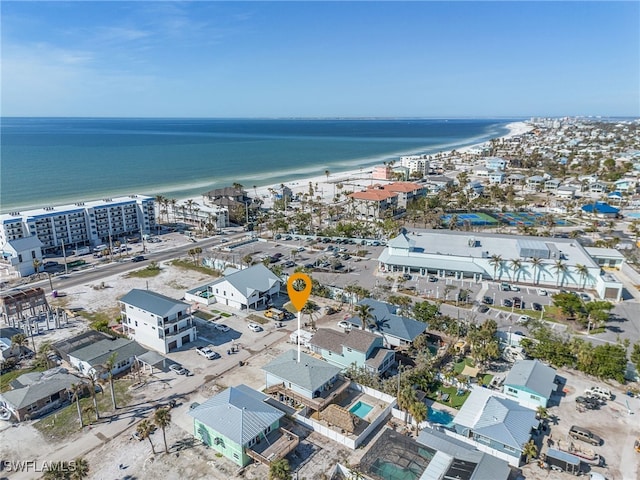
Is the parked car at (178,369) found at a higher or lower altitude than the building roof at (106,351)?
lower

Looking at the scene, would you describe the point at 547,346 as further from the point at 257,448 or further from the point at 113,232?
the point at 113,232

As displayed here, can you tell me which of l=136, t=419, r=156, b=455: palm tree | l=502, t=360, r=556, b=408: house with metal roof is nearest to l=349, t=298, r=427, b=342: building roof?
l=502, t=360, r=556, b=408: house with metal roof

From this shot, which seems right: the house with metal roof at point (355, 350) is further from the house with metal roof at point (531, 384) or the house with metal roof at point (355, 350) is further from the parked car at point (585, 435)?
the parked car at point (585, 435)

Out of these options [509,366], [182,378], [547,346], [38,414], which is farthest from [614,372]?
[38,414]

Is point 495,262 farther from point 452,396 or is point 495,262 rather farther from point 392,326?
point 452,396

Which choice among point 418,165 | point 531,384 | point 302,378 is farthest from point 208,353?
Result: point 418,165

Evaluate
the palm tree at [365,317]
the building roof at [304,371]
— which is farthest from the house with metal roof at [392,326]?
the building roof at [304,371]

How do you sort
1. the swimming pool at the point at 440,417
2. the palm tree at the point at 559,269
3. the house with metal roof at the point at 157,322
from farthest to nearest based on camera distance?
1. the palm tree at the point at 559,269
2. the house with metal roof at the point at 157,322
3. the swimming pool at the point at 440,417
